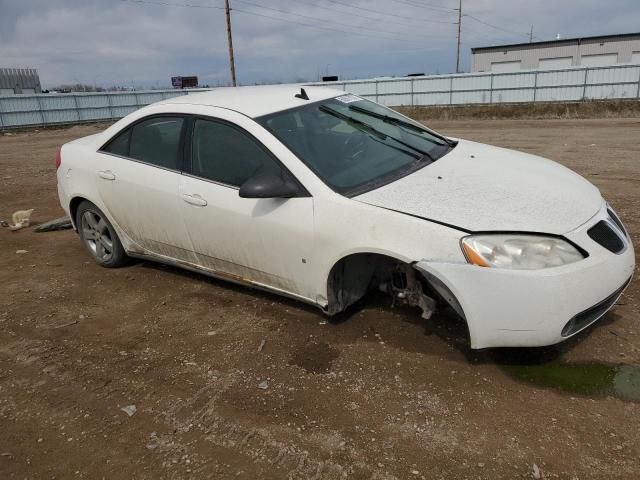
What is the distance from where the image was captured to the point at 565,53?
4353 centimetres

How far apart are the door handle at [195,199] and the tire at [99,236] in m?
1.28

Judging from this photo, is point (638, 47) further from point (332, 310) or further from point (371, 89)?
point (332, 310)

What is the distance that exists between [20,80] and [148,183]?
156ft

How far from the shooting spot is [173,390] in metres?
2.98

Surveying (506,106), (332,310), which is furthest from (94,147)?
(506,106)

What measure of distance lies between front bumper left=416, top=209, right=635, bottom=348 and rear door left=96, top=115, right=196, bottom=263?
2.11 m

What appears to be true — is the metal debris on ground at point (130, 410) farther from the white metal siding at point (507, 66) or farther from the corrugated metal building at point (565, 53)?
the white metal siding at point (507, 66)

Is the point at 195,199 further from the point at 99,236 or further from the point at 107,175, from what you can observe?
the point at 99,236

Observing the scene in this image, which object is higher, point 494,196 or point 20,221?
point 494,196

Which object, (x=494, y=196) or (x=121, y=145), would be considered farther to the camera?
(x=121, y=145)

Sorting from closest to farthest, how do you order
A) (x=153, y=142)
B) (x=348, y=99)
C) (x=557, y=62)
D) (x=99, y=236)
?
(x=153, y=142) → (x=348, y=99) → (x=99, y=236) → (x=557, y=62)

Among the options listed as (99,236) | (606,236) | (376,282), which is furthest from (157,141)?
(606,236)

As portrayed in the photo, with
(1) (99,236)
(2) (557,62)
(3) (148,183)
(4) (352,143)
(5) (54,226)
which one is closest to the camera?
(4) (352,143)

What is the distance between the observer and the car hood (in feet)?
8.86
